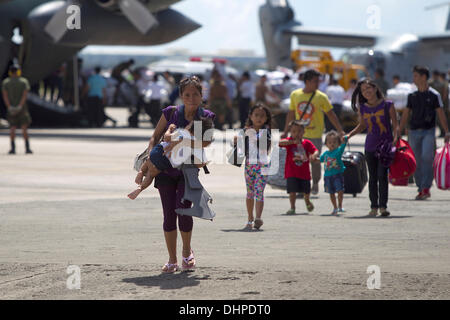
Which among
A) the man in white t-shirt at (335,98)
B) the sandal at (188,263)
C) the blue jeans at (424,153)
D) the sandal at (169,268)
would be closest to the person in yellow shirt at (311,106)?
the blue jeans at (424,153)

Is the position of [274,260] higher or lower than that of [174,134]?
lower

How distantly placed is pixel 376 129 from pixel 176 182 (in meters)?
4.45

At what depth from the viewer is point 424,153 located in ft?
43.3

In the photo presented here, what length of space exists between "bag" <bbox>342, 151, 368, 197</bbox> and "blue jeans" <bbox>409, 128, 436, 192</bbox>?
0.96 m

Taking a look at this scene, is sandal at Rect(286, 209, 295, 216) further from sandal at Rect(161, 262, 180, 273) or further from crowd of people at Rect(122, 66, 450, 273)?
sandal at Rect(161, 262, 180, 273)

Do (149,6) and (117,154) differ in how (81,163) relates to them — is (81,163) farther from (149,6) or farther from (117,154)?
(149,6)

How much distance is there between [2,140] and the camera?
24250 mm

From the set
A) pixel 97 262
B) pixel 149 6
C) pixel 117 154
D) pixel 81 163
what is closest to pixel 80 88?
pixel 149 6

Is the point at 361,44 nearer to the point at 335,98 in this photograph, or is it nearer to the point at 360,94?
the point at 335,98

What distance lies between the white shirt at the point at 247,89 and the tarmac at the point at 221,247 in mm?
15584

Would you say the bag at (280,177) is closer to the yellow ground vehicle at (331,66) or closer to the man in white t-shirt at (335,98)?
the man in white t-shirt at (335,98)

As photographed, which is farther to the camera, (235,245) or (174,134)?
(235,245)

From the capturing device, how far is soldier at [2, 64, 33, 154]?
1970 centimetres

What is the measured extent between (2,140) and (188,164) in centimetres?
1785
